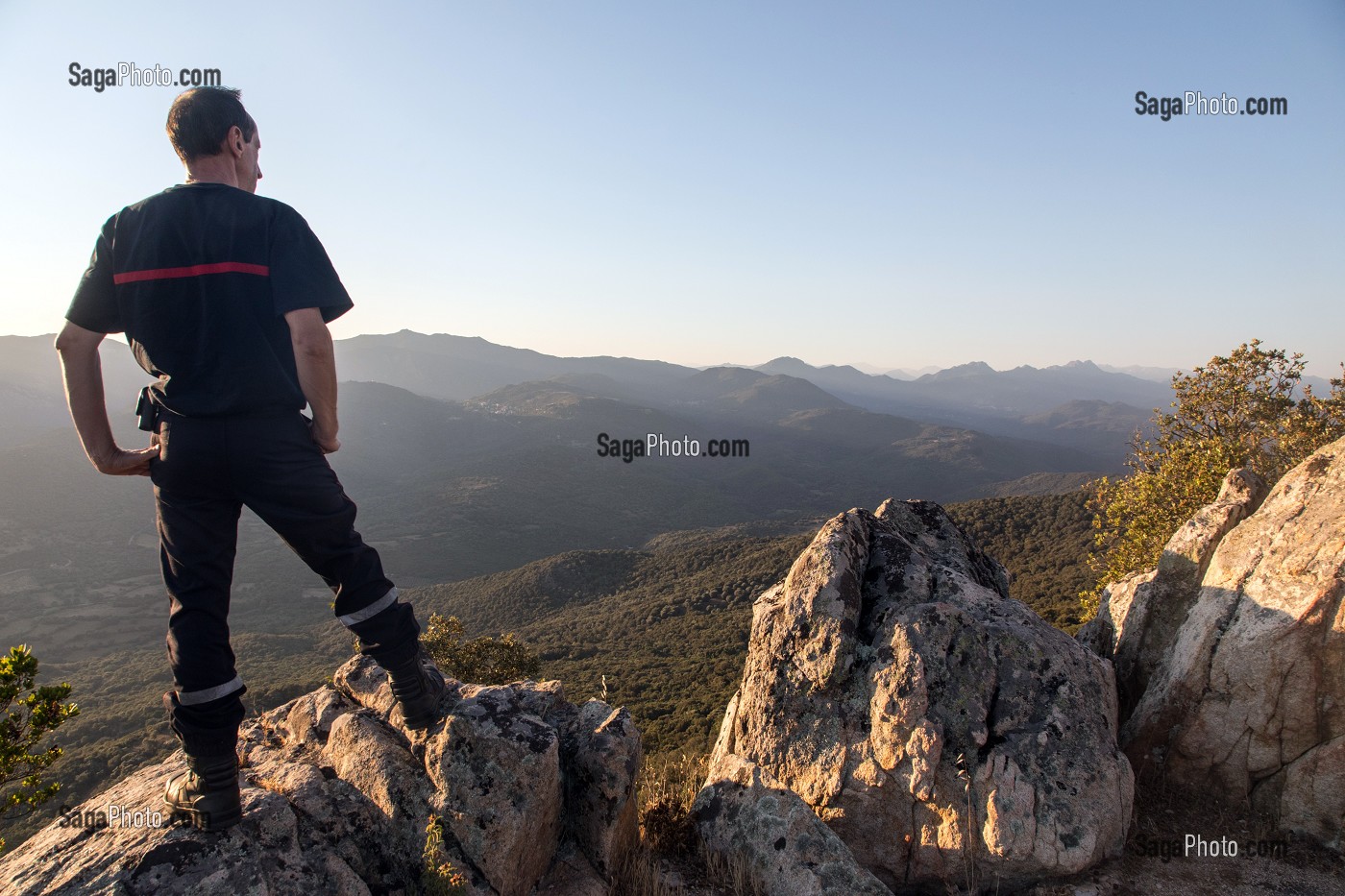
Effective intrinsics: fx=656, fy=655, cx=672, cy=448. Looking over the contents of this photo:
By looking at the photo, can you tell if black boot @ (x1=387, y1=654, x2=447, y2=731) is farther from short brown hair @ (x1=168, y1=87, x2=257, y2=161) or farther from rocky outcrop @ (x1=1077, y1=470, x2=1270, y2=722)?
rocky outcrop @ (x1=1077, y1=470, x2=1270, y2=722)

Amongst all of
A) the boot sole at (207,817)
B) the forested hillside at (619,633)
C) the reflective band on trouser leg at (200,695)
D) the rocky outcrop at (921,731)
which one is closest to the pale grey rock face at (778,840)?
the rocky outcrop at (921,731)

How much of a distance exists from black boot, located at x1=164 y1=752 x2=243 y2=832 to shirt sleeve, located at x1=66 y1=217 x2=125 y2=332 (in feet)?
7.63

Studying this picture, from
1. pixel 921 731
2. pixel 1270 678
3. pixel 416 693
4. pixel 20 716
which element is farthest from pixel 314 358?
pixel 1270 678

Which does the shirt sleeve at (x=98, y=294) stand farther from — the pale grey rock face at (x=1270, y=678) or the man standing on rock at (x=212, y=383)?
the pale grey rock face at (x=1270, y=678)

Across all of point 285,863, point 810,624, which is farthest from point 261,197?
point 810,624

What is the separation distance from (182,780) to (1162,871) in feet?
21.7

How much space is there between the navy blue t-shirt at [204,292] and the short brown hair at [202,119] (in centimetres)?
24

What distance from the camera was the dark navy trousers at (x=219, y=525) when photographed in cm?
333

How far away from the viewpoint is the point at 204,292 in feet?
10.8

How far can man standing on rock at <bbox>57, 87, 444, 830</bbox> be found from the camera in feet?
10.9

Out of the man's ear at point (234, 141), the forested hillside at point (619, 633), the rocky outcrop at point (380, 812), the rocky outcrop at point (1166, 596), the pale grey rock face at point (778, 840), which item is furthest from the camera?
the forested hillside at point (619, 633)

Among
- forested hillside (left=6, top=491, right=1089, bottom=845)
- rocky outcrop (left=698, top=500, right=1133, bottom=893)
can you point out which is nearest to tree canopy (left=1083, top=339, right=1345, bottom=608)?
forested hillside (left=6, top=491, right=1089, bottom=845)

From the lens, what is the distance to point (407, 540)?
89812mm

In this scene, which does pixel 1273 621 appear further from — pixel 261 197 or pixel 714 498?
pixel 714 498
